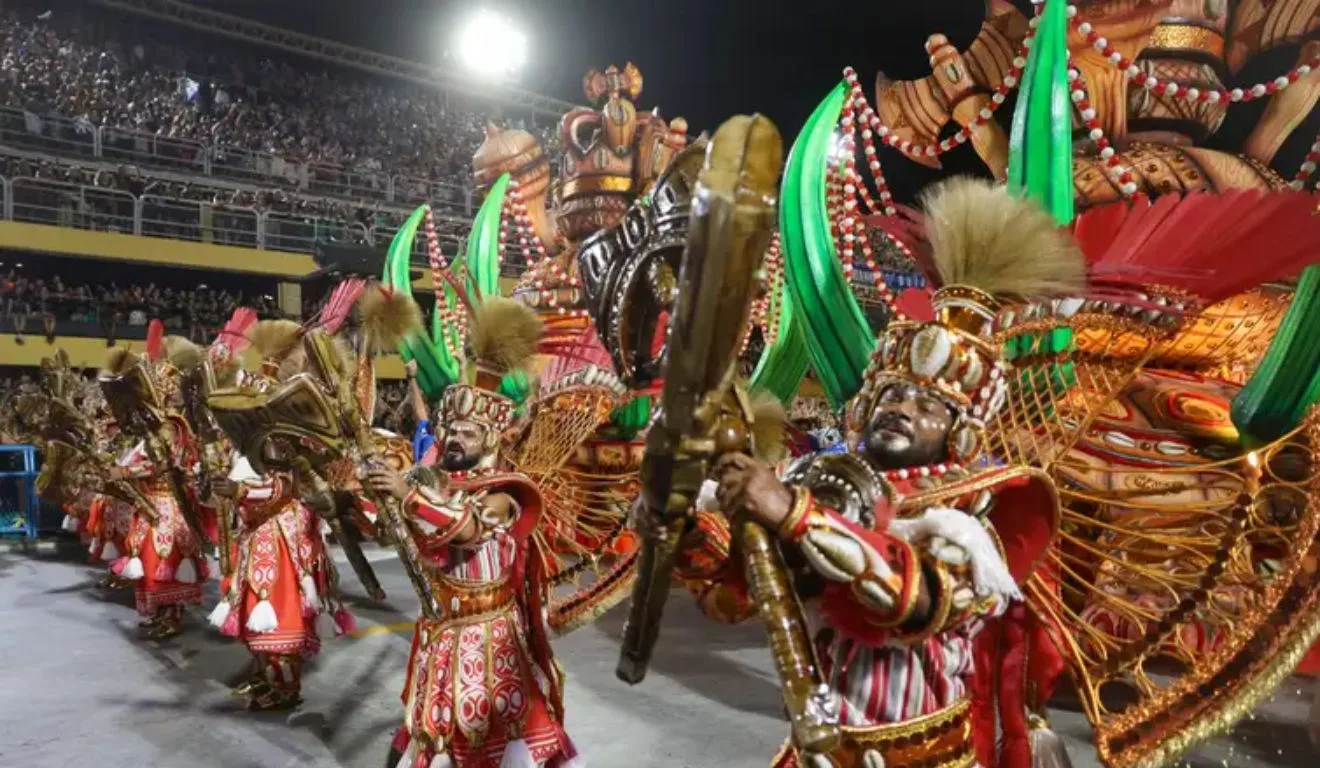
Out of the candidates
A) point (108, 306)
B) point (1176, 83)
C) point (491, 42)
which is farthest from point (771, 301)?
point (491, 42)

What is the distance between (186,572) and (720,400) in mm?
6294

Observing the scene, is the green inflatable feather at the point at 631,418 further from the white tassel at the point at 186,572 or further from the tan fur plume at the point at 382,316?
the white tassel at the point at 186,572

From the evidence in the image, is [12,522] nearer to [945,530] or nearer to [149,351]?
[149,351]

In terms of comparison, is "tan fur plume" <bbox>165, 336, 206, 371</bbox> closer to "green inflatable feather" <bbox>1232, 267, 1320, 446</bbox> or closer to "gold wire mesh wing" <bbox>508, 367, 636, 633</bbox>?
"gold wire mesh wing" <bbox>508, 367, 636, 633</bbox>

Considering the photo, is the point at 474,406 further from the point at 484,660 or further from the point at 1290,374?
the point at 1290,374

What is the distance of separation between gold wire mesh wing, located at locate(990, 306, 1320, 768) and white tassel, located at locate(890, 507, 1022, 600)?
580 millimetres

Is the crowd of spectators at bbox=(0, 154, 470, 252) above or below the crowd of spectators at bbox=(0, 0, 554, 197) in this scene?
below

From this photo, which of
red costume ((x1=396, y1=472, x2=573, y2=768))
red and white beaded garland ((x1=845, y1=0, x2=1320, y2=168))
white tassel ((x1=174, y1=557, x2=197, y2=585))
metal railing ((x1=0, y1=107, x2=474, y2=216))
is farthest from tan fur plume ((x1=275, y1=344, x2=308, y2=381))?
metal railing ((x1=0, y1=107, x2=474, y2=216))

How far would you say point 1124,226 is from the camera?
2773 mm

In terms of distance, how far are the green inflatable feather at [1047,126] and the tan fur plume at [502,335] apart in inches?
74.2

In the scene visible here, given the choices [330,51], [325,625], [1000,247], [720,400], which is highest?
[330,51]

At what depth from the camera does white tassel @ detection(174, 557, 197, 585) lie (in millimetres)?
6531

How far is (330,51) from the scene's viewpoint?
20484 mm

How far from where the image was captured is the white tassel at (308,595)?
4879 mm
